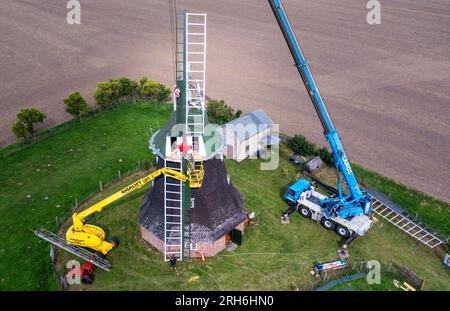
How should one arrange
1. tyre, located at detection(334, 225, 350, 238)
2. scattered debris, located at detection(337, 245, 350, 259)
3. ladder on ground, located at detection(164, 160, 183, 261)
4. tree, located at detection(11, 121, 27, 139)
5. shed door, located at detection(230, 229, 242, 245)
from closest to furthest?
ladder on ground, located at detection(164, 160, 183, 261)
shed door, located at detection(230, 229, 242, 245)
scattered debris, located at detection(337, 245, 350, 259)
tyre, located at detection(334, 225, 350, 238)
tree, located at detection(11, 121, 27, 139)

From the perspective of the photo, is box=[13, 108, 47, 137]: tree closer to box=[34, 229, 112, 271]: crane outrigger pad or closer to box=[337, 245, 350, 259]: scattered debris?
box=[34, 229, 112, 271]: crane outrigger pad

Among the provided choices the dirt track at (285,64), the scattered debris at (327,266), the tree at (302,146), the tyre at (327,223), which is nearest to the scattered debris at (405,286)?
the scattered debris at (327,266)

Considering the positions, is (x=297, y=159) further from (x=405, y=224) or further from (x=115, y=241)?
(x=115, y=241)

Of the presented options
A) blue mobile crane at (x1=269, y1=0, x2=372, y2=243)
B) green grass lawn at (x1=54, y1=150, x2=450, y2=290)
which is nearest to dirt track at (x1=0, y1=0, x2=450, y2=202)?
blue mobile crane at (x1=269, y1=0, x2=372, y2=243)

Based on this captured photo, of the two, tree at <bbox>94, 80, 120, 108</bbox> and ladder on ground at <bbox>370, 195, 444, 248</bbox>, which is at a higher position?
tree at <bbox>94, 80, 120, 108</bbox>

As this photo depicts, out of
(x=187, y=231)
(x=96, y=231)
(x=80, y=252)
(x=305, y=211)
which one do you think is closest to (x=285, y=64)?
(x=305, y=211)

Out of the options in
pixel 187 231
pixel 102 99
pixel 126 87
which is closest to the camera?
pixel 187 231
